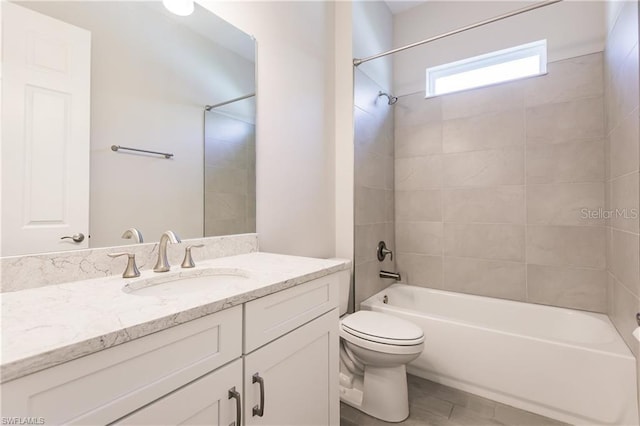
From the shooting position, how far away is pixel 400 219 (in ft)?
8.68

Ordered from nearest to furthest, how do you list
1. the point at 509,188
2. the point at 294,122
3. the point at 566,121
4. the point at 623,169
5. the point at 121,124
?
the point at 121,124 < the point at 623,169 < the point at 294,122 < the point at 566,121 < the point at 509,188

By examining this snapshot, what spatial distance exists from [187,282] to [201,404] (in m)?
0.46

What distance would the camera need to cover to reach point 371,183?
228 centimetres

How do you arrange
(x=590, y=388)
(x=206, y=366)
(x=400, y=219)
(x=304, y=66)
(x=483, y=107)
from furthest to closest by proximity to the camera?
1. (x=400, y=219)
2. (x=483, y=107)
3. (x=304, y=66)
4. (x=590, y=388)
5. (x=206, y=366)

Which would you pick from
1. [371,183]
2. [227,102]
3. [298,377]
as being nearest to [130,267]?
[298,377]

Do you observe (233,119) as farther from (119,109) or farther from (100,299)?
(100,299)

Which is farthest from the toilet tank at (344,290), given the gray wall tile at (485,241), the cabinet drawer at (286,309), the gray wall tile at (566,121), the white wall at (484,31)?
the white wall at (484,31)

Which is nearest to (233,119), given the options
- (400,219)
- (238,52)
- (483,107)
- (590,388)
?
(238,52)

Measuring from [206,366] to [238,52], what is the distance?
1407 millimetres

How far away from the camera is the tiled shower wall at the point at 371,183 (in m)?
2.12

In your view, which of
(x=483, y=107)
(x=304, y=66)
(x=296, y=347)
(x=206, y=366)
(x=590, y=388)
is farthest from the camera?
(x=483, y=107)

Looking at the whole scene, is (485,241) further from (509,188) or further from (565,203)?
(565,203)

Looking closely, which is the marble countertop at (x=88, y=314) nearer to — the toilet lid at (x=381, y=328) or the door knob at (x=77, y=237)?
the door knob at (x=77, y=237)

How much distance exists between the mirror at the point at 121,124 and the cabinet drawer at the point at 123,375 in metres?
0.55
